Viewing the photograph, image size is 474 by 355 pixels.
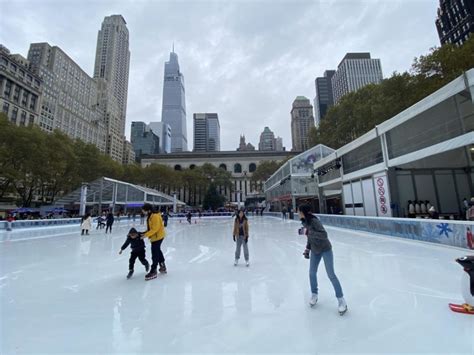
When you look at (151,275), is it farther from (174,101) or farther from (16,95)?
(174,101)

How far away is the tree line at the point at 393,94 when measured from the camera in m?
16.1

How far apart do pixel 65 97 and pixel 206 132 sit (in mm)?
91244

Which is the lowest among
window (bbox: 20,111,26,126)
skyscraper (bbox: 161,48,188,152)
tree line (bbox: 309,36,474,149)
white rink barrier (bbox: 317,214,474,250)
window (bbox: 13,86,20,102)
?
white rink barrier (bbox: 317,214,474,250)

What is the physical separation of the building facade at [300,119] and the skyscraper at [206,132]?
203 feet

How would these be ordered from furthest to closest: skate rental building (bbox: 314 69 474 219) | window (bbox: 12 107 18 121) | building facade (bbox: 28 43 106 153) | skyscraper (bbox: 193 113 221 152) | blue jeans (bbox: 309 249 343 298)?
skyscraper (bbox: 193 113 221 152)
building facade (bbox: 28 43 106 153)
window (bbox: 12 107 18 121)
skate rental building (bbox: 314 69 474 219)
blue jeans (bbox: 309 249 343 298)

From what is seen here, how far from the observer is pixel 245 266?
18.3 ft

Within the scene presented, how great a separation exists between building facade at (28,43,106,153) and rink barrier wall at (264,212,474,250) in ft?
271

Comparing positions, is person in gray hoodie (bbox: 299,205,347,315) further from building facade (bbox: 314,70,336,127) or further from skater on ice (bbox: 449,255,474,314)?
building facade (bbox: 314,70,336,127)

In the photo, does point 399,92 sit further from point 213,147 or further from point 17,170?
point 213,147

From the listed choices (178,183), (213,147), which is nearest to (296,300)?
(178,183)

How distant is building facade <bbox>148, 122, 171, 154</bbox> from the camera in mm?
158375

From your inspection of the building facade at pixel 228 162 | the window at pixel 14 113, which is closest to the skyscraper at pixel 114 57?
the building facade at pixel 228 162

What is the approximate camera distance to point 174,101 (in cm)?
15650

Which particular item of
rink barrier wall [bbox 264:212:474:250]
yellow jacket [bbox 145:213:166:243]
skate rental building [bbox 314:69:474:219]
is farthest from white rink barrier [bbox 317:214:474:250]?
yellow jacket [bbox 145:213:166:243]
